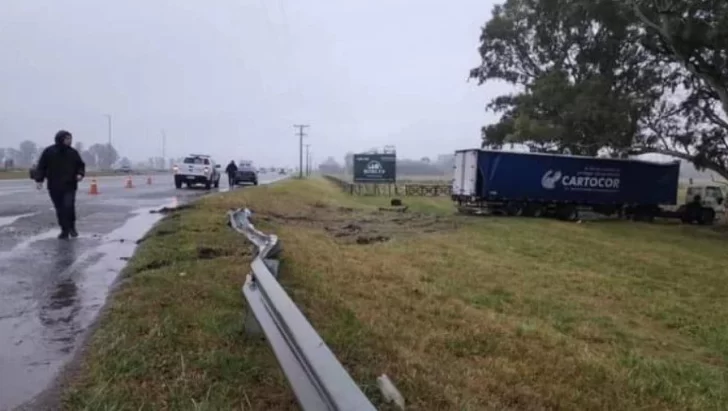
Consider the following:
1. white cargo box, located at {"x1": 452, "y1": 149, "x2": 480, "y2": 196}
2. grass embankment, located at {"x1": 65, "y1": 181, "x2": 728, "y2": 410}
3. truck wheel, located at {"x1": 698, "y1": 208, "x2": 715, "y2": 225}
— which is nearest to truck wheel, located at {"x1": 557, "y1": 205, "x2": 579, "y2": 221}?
white cargo box, located at {"x1": 452, "y1": 149, "x2": 480, "y2": 196}

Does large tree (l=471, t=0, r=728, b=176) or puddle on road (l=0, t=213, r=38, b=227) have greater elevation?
large tree (l=471, t=0, r=728, b=176)

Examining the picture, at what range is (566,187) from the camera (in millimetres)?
31547

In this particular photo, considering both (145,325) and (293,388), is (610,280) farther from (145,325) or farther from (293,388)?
(293,388)

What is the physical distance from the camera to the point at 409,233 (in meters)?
19.6

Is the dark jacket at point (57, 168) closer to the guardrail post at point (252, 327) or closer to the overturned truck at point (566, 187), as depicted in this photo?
the guardrail post at point (252, 327)

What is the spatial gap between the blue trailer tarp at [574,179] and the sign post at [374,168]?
25900 millimetres

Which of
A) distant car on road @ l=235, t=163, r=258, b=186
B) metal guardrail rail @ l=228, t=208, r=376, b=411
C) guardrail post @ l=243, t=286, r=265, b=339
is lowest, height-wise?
distant car on road @ l=235, t=163, r=258, b=186

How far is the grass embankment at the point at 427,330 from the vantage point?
14.2 ft

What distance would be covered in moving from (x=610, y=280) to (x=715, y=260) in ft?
25.8

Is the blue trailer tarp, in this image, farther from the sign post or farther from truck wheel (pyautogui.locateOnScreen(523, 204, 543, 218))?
the sign post

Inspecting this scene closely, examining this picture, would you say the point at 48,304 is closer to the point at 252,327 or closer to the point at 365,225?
the point at 252,327

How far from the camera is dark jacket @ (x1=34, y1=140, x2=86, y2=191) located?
11.6 metres

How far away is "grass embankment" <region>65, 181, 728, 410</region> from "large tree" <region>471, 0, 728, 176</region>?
1112 centimetres

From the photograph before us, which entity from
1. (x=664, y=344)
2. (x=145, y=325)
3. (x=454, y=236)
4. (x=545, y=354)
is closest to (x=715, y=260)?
(x=454, y=236)
